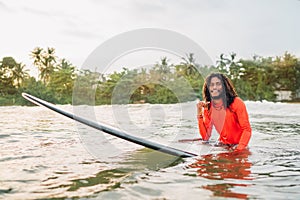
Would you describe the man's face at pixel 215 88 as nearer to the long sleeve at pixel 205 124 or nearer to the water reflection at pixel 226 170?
the long sleeve at pixel 205 124

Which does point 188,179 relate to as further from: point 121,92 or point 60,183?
point 121,92

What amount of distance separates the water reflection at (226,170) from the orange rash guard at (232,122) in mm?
200

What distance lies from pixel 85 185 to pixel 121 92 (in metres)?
5.33

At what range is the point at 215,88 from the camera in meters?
3.80

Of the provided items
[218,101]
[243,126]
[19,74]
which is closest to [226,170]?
[243,126]

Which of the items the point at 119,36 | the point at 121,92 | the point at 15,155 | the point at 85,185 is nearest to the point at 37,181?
the point at 85,185

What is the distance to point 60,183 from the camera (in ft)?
7.84

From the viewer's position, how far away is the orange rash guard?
3.59 m

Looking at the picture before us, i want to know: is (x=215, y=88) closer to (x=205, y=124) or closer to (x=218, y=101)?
(x=218, y=101)

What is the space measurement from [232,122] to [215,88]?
40 cm

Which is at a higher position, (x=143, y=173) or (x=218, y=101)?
(x=218, y=101)

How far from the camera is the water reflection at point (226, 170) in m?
2.21

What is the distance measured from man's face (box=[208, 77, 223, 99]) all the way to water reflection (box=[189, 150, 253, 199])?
25.6 inches

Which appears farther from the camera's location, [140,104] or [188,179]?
[140,104]
